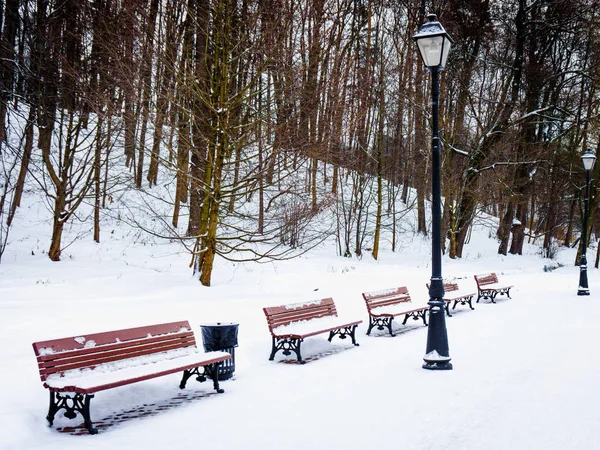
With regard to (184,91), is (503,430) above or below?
below

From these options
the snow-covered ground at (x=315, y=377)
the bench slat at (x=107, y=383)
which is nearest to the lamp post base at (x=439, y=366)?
the snow-covered ground at (x=315, y=377)

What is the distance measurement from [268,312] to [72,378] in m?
3.69

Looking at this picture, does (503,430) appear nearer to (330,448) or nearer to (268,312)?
(330,448)

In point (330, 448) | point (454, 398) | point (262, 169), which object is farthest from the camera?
point (262, 169)

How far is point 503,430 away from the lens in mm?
5309

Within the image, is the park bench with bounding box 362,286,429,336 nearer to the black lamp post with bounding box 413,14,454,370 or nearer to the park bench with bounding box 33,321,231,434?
the black lamp post with bounding box 413,14,454,370

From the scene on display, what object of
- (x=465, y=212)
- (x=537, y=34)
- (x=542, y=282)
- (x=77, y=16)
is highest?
(x=537, y=34)

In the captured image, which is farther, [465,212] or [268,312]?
[465,212]

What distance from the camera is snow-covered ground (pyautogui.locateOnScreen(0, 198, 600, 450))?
16.9 ft

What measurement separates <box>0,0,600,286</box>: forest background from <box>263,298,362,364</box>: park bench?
3.92 metres

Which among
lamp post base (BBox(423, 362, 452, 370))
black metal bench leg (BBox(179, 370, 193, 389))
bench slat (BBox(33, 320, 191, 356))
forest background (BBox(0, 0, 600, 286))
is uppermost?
forest background (BBox(0, 0, 600, 286))

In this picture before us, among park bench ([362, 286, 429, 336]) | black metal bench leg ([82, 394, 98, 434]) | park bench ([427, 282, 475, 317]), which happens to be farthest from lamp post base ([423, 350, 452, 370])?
park bench ([427, 282, 475, 317])

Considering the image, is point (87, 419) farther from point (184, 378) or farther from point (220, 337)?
point (220, 337)

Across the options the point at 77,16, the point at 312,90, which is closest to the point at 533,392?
the point at 312,90
